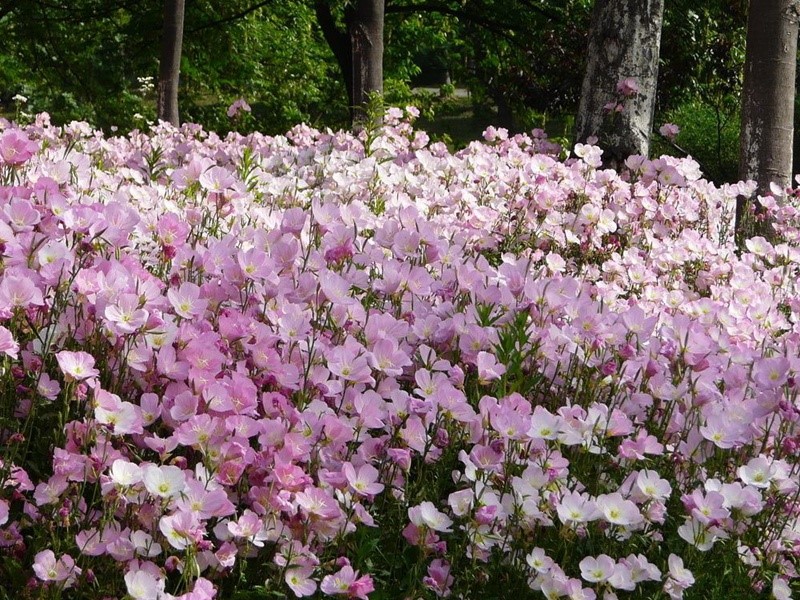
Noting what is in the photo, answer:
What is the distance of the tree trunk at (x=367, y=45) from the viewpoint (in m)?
9.77

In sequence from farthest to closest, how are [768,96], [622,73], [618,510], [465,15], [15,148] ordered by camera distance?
[465,15] → [768,96] → [622,73] → [15,148] → [618,510]

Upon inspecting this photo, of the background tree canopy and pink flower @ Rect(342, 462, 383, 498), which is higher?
the background tree canopy

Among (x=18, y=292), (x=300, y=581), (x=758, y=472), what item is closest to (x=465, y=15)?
(x=758, y=472)

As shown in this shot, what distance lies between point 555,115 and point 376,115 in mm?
7657

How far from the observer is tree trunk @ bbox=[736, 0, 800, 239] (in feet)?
22.7

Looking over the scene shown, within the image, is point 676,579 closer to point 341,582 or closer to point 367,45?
point 341,582

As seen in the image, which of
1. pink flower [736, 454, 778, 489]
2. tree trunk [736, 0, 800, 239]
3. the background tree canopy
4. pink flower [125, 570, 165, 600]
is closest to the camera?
pink flower [125, 570, 165, 600]

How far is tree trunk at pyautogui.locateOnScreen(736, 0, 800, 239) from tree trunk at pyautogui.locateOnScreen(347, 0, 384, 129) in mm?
3997

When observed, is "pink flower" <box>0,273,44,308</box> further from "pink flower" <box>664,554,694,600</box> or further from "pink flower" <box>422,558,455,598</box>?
"pink flower" <box>664,554,694,600</box>

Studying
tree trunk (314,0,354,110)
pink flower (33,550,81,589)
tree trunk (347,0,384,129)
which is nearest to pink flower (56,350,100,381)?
pink flower (33,550,81,589)

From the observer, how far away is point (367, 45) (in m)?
9.92

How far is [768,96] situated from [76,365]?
251 inches

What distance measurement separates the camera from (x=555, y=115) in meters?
14.2

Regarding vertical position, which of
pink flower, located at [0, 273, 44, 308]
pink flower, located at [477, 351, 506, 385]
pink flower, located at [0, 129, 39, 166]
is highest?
pink flower, located at [0, 129, 39, 166]
